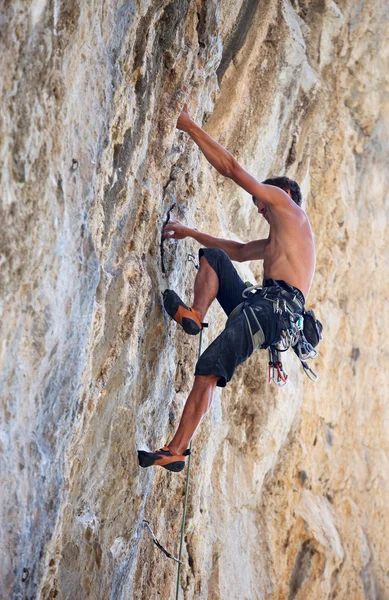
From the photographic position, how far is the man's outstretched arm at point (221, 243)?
5.65 m

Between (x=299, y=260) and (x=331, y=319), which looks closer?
(x=299, y=260)

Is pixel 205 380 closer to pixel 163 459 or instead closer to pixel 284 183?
pixel 163 459

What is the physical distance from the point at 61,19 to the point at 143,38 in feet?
3.68

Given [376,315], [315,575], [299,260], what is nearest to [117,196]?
[299,260]

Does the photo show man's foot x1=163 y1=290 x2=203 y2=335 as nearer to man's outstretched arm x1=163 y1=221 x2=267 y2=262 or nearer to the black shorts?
the black shorts

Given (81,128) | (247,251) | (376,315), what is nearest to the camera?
(81,128)

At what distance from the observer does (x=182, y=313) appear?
206 inches

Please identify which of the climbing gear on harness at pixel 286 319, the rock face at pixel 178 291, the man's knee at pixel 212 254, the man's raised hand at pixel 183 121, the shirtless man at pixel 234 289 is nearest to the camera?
the rock face at pixel 178 291

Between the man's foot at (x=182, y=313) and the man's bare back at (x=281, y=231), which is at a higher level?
the man's bare back at (x=281, y=231)

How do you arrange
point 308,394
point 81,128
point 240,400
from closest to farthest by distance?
point 81,128
point 240,400
point 308,394

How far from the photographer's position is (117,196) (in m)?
4.73

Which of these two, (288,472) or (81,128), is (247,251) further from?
(288,472)

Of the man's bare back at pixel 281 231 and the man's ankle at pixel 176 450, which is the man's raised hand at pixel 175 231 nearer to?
the man's bare back at pixel 281 231

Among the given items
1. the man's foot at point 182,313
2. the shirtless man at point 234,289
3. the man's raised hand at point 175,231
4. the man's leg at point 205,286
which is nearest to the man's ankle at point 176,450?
the shirtless man at point 234,289
